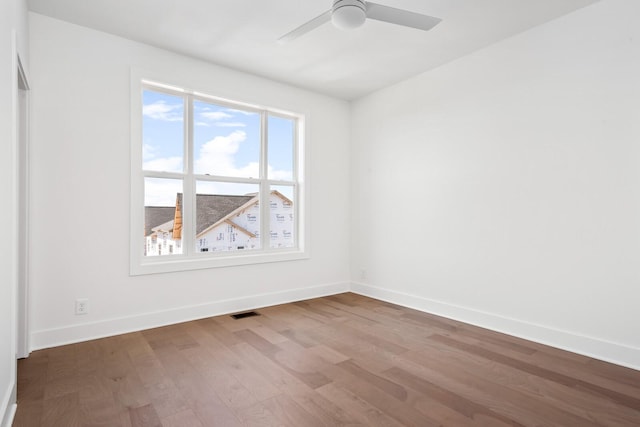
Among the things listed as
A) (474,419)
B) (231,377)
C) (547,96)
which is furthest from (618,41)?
(231,377)

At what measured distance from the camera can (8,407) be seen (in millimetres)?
1725

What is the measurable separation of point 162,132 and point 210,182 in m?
0.69

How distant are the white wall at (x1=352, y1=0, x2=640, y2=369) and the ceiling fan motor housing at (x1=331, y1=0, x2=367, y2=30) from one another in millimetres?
1835

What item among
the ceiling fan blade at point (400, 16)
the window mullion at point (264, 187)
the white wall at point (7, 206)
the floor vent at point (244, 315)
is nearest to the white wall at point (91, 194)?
the floor vent at point (244, 315)

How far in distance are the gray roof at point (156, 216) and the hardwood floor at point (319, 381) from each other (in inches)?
39.0

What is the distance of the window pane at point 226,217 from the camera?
3725mm

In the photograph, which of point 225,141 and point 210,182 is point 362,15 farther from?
point 210,182

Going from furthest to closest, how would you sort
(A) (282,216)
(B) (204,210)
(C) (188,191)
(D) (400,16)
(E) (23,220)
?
(A) (282,216), (B) (204,210), (C) (188,191), (E) (23,220), (D) (400,16)

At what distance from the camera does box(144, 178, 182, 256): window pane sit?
3.38 m

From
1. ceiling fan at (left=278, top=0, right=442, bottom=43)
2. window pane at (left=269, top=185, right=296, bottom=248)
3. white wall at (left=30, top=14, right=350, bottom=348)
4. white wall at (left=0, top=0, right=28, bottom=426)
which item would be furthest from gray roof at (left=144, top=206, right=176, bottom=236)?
ceiling fan at (left=278, top=0, right=442, bottom=43)

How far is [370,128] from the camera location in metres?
4.56

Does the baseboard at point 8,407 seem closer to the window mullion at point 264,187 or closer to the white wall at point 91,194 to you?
the white wall at point 91,194

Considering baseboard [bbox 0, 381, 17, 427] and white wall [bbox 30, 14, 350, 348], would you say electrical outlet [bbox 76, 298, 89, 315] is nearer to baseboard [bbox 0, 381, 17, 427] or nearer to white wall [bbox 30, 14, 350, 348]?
white wall [bbox 30, 14, 350, 348]

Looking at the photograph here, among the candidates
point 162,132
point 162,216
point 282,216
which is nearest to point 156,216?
point 162,216
